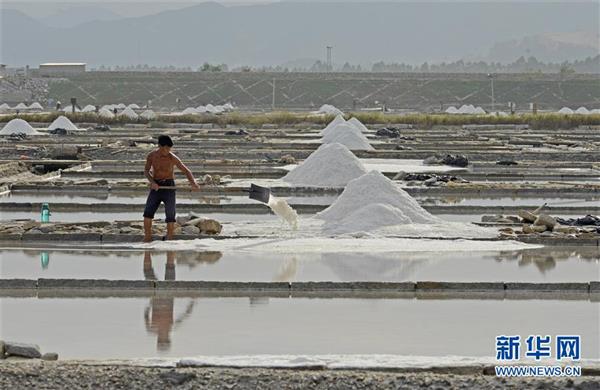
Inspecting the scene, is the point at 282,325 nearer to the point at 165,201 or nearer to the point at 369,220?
the point at 165,201

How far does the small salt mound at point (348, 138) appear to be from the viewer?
26.3 m

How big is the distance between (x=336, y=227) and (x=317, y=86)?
58926 millimetres

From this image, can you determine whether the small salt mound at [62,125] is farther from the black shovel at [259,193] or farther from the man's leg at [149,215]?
the man's leg at [149,215]

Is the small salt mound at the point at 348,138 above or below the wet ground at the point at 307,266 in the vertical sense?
below

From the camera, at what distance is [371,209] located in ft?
39.8

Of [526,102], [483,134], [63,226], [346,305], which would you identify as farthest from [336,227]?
[526,102]

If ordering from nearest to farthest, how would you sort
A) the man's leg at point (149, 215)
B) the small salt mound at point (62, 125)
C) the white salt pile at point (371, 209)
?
the man's leg at point (149, 215), the white salt pile at point (371, 209), the small salt mound at point (62, 125)

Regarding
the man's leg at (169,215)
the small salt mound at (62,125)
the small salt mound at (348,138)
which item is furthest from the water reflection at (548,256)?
the small salt mound at (62,125)

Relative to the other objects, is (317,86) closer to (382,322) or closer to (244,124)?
(244,124)

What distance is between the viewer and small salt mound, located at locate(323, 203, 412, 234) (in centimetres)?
1191

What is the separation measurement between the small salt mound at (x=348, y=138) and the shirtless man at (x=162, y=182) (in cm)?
1468

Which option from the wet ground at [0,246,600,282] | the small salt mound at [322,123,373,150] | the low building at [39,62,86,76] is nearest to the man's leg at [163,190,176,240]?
the wet ground at [0,246,600,282]

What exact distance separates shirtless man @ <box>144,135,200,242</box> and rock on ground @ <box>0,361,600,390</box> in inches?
199

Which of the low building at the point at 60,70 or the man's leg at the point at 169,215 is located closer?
the man's leg at the point at 169,215
